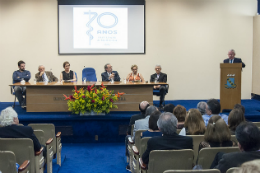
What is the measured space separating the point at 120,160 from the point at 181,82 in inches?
193

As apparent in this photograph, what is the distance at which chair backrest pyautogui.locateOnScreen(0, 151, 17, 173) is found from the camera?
229 centimetres

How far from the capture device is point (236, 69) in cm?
566

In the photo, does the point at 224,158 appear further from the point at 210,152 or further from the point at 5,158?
the point at 5,158

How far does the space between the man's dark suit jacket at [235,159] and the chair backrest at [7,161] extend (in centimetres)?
159

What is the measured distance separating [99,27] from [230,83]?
418 centimetres

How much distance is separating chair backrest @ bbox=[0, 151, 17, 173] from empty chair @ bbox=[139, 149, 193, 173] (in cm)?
110

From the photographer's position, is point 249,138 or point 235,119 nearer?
point 249,138

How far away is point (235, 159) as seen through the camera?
1.88m

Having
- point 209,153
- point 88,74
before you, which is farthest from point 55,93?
point 209,153

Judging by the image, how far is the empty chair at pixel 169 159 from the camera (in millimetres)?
2305

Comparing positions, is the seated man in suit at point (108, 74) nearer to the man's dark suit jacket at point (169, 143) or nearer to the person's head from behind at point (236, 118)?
the person's head from behind at point (236, 118)

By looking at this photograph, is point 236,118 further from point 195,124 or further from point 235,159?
point 235,159

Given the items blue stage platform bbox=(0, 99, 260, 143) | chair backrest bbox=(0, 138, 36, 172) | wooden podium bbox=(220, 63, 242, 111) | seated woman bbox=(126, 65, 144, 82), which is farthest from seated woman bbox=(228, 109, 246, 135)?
seated woman bbox=(126, 65, 144, 82)

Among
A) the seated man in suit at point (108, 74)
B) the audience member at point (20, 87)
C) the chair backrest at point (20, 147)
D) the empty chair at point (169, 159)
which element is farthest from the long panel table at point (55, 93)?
the empty chair at point (169, 159)
